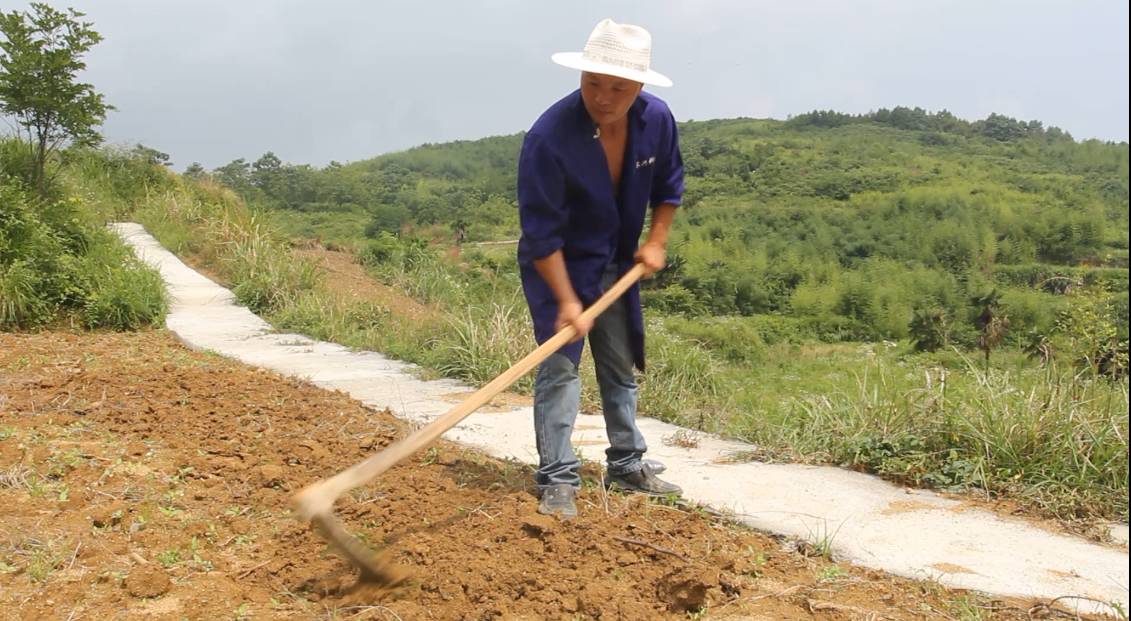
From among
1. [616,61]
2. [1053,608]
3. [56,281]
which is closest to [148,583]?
[616,61]

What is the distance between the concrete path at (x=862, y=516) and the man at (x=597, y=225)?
0.45m

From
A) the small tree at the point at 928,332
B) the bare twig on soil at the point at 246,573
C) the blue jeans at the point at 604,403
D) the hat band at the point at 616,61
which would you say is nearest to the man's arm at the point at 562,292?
the blue jeans at the point at 604,403

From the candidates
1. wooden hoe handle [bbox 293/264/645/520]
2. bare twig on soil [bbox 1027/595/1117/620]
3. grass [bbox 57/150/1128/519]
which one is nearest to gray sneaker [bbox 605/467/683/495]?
wooden hoe handle [bbox 293/264/645/520]

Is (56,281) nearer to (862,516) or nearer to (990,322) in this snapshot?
(862,516)

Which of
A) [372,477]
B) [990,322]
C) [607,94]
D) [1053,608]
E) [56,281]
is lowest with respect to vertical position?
[990,322]

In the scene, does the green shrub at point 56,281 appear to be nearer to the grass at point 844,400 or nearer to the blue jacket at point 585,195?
the grass at point 844,400

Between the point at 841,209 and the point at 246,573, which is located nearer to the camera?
the point at 246,573

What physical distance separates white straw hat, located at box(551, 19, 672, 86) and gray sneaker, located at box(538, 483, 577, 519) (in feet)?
4.47

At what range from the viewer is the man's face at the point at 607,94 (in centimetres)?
277

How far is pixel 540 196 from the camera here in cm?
290

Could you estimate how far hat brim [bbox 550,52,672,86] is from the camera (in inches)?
106

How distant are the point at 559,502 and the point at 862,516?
1111 mm

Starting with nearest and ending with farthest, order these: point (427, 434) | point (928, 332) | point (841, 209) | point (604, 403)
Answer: point (427, 434), point (604, 403), point (928, 332), point (841, 209)

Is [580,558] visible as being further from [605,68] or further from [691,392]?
[691,392]
